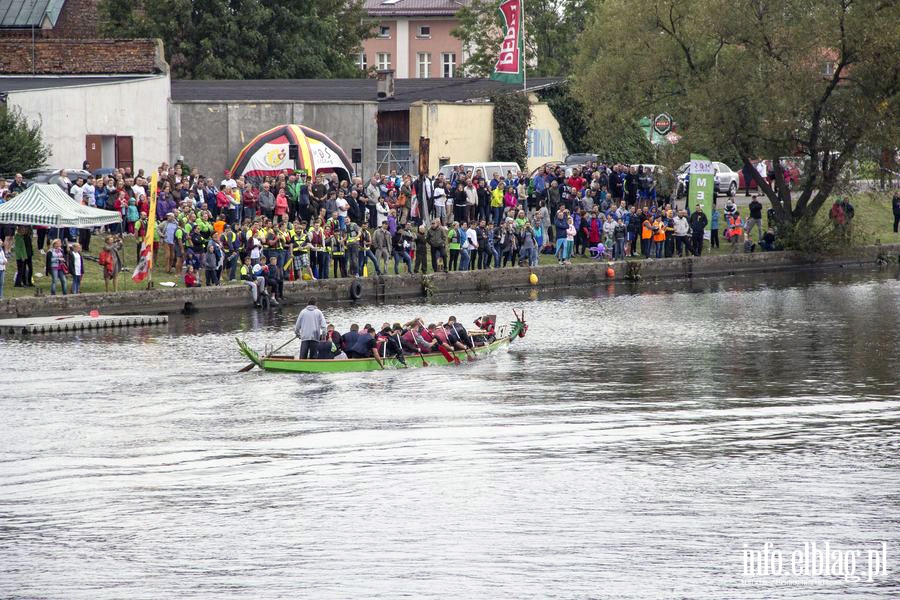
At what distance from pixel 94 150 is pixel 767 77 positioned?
2428 cm

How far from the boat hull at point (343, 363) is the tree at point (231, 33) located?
41.9 meters

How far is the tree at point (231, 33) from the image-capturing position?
73.3 meters

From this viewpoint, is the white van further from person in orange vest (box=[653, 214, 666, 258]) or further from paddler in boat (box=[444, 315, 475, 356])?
paddler in boat (box=[444, 315, 475, 356])

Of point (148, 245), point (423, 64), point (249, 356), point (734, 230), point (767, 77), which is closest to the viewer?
point (249, 356)

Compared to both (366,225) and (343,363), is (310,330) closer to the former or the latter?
(343,363)

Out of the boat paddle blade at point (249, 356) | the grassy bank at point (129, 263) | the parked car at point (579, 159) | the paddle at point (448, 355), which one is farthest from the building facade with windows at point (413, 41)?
the boat paddle blade at point (249, 356)

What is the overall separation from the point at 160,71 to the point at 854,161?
26476 mm

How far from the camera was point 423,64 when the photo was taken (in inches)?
4311

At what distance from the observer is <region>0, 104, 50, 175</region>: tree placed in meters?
45.9

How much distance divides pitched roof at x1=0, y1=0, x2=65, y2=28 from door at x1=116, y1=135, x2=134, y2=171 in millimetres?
21428

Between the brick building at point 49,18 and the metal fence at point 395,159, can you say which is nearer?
the metal fence at point 395,159

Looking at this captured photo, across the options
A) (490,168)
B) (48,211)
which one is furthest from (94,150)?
(490,168)

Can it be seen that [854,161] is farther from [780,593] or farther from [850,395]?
[780,593]

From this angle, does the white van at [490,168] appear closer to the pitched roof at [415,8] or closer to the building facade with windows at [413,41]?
the pitched roof at [415,8]
